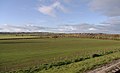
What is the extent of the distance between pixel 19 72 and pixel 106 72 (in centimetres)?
1005

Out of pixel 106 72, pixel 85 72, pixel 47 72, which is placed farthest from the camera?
pixel 47 72

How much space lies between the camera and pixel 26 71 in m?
24.4

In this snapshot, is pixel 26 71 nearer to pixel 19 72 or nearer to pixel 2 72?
pixel 19 72

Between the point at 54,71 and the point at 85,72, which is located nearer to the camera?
the point at 85,72

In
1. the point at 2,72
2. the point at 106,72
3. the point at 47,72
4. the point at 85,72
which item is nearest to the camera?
the point at 106,72

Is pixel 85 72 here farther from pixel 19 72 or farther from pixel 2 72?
pixel 2 72

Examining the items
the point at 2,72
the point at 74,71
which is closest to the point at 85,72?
the point at 74,71

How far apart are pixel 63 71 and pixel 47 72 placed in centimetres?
156

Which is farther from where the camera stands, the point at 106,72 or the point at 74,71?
the point at 74,71

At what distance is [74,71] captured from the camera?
22.0 meters

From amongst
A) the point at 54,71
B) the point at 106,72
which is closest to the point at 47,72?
the point at 54,71

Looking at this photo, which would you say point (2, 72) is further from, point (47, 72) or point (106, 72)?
point (106, 72)

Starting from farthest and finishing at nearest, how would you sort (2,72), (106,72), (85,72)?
(2,72) → (85,72) → (106,72)

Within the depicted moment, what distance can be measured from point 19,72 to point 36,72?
183 cm
